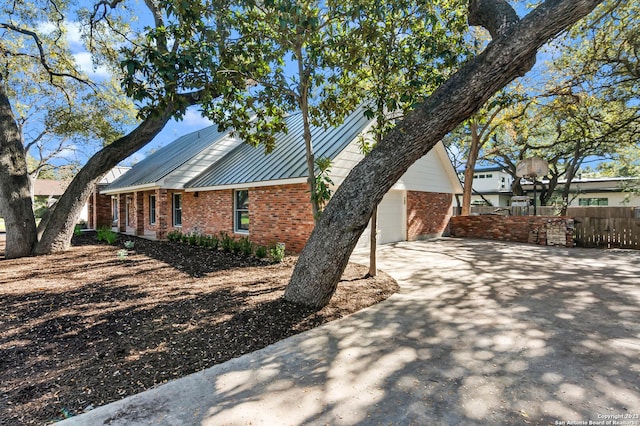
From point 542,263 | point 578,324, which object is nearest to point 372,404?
point 578,324

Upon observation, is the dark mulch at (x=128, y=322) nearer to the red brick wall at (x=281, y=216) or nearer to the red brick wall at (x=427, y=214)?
the red brick wall at (x=281, y=216)

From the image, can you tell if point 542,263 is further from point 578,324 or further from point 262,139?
point 262,139

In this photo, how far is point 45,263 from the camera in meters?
8.88

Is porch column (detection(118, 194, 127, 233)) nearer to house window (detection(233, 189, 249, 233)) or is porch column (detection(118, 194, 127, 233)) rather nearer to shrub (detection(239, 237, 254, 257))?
house window (detection(233, 189, 249, 233))

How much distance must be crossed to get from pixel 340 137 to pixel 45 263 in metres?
9.33

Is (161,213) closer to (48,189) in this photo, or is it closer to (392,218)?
(392,218)

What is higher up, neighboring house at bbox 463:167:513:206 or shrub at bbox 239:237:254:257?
neighboring house at bbox 463:167:513:206

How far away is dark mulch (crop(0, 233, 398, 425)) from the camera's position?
9.78 feet

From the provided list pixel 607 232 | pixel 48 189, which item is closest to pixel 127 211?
pixel 48 189

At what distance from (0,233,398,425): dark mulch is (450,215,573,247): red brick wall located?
8587 millimetres

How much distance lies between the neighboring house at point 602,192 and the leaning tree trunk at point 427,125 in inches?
1009

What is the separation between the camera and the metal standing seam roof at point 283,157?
10.4 metres

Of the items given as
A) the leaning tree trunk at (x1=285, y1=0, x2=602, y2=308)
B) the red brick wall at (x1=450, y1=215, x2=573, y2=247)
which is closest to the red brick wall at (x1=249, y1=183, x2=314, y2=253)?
the leaning tree trunk at (x1=285, y1=0, x2=602, y2=308)

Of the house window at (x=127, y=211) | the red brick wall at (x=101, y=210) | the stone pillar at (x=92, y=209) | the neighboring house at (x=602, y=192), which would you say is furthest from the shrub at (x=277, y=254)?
the neighboring house at (x=602, y=192)
